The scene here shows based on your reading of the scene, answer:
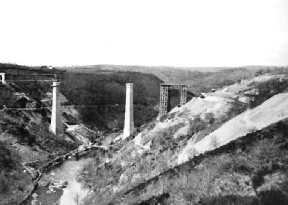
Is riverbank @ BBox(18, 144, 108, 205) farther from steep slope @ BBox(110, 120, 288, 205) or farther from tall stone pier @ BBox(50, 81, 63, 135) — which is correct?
steep slope @ BBox(110, 120, 288, 205)

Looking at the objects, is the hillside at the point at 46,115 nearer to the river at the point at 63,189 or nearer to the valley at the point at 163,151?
the valley at the point at 163,151

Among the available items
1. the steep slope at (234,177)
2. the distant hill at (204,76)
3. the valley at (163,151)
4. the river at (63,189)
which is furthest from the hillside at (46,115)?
the distant hill at (204,76)

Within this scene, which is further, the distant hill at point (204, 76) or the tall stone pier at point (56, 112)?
the distant hill at point (204, 76)

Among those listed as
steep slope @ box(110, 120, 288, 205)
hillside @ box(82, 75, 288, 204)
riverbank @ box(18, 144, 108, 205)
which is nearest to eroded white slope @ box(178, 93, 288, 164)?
hillside @ box(82, 75, 288, 204)

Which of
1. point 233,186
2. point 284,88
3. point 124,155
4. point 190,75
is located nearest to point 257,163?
point 233,186

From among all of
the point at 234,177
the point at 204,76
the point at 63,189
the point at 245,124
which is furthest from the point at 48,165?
the point at 204,76

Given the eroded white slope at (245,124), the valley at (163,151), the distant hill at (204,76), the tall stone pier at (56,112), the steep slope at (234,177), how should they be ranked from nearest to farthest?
the steep slope at (234,177) < the valley at (163,151) < the eroded white slope at (245,124) < the tall stone pier at (56,112) < the distant hill at (204,76)

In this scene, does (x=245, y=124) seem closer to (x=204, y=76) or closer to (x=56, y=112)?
(x=56, y=112)

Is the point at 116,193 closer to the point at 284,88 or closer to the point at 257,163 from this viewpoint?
the point at 257,163
